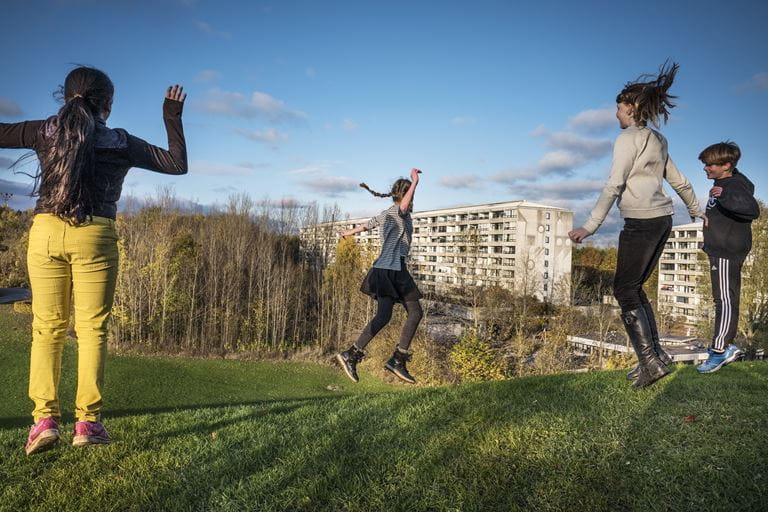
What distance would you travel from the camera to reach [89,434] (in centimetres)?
357

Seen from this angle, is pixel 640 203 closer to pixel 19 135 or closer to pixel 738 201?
pixel 738 201

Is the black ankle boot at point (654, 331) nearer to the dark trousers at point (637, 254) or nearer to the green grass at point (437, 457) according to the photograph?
the dark trousers at point (637, 254)

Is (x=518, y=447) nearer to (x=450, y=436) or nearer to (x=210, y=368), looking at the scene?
(x=450, y=436)

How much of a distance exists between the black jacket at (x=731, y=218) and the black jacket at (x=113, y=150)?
5496mm

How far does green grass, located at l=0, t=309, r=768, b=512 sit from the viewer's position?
297cm

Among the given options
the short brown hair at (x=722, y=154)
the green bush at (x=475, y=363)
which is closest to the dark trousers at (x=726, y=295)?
the short brown hair at (x=722, y=154)

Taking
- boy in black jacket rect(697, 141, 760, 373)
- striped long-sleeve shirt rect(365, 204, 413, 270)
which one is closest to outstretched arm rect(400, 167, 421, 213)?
striped long-sleeve shirt rect(365, 204, 413, 270)

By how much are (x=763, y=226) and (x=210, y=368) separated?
36811 mm

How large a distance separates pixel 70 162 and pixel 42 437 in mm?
1918

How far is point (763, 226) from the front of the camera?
1291 inches

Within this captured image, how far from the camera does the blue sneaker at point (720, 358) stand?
572 centimetres

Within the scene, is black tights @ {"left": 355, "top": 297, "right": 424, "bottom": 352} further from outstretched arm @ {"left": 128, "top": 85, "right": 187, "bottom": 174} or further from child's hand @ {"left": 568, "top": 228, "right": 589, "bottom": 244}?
outstretched arm @ {"left": 128, "top": 85, "right": 187, "bottom": 174}

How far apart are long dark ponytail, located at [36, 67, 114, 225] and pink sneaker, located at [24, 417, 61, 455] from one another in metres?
1.47

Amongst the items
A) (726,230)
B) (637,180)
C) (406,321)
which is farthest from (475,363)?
(637,180)
